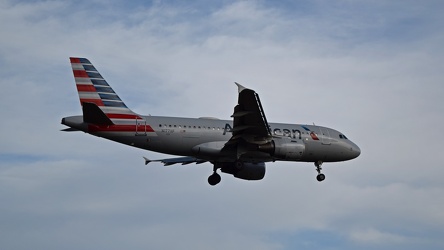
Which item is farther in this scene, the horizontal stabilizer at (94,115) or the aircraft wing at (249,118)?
the horizontal stabilizer at (94,115)

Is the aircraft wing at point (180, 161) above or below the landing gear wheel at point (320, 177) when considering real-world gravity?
above

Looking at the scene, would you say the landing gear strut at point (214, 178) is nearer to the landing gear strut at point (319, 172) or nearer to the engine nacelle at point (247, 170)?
the engine nacelle at point (247, 170)

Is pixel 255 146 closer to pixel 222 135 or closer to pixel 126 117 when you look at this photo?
pixel 222 135

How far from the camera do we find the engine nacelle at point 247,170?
5269 centimetres

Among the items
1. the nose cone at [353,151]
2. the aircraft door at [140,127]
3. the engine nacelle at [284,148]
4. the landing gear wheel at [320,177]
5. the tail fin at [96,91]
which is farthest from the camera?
the nose cone at [353,151]

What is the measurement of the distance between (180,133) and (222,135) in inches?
114

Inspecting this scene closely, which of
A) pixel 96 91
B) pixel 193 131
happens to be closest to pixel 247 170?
pixel 193 131

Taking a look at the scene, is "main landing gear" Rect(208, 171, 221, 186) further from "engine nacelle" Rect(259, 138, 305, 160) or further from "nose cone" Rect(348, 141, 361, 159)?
"nose cone" Rect(348, 141, 361, 159)

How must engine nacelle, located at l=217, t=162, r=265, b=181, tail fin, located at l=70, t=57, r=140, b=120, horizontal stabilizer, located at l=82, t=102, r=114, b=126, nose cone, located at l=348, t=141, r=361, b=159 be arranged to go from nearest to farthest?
horizontal stabilizer, located at l=82, t=102, r=114, b=126 → tail fin, located at l=70, t=57, r=140, b=120 → engine nacelle, located at l=217, t=162, r=265, b=181 → nose cone, located at l=348, t=141, r=361, b=159

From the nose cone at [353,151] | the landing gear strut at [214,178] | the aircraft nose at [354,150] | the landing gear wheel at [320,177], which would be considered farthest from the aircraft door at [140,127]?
the aircraft nose at [354,150]

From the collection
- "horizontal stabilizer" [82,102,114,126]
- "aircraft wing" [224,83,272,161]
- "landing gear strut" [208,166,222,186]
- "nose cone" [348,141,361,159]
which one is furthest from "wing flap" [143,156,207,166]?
"nose cone" [348,141,361,159]

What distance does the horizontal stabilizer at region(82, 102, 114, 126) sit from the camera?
44344 millimetres

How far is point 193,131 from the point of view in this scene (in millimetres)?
48531

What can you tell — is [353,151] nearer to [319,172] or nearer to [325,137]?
[325,137]
